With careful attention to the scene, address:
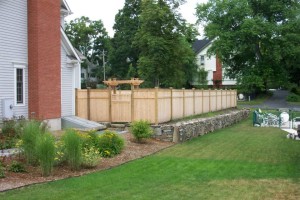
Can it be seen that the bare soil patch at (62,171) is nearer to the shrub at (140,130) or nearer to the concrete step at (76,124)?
the shrub at (140,130)

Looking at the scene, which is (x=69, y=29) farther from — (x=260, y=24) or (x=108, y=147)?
(x=108, y=147)

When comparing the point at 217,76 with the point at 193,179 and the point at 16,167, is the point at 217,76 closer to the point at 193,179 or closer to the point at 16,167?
the point at 193,179

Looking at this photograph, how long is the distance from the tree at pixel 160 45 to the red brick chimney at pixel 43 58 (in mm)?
34477

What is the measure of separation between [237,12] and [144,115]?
34.0 metres

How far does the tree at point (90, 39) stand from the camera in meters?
83.2

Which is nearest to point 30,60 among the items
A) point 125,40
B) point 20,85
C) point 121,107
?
point 20,85

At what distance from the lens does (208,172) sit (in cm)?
1161

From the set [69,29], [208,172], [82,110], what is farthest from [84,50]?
[208,172]

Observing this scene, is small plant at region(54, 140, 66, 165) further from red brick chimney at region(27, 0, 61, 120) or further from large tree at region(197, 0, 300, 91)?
large tree at region(197, 0, 300, 91)

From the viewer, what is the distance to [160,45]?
54.0m

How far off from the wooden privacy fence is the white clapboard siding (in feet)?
→ 17.6

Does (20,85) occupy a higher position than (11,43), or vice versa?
(11,43)

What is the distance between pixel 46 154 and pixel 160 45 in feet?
146

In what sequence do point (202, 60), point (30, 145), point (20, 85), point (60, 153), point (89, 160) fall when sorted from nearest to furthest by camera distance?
point (30, 145)
point (60, 153)
point (89, 160)
point (20, 85)
point (202, 60)
